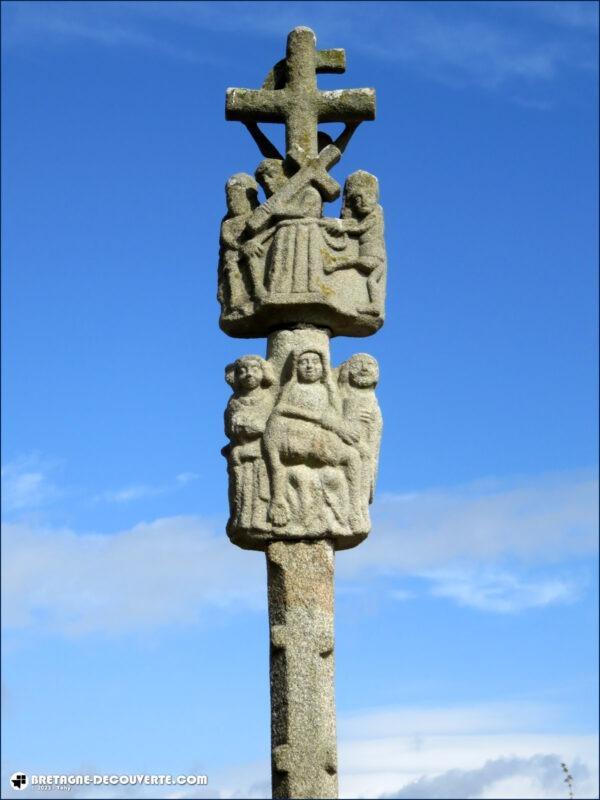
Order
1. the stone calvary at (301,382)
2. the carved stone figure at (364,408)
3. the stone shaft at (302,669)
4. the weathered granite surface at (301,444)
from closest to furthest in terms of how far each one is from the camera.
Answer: the stone shaft at (302,669) < the stone calvary at (301,382) < the weathered granite surface at (301,444) < the carved stone figure at (364,408)

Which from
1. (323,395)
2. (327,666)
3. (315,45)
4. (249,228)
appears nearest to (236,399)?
(323,395)

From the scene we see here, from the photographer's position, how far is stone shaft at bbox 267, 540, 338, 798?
11.6 meters

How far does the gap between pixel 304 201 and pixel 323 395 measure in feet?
5.70

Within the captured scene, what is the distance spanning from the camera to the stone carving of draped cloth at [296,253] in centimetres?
1257

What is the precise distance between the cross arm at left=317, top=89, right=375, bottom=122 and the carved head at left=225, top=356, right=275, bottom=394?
95.8 inches

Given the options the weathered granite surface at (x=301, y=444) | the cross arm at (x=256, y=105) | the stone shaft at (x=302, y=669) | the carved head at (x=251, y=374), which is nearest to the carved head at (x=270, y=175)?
the cross arm at (x=256, y=105)

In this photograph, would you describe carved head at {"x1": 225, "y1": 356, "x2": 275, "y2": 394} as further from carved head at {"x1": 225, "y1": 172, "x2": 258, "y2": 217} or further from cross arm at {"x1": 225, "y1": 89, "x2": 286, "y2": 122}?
cross arm at {"x1": 225, "y1": 89, "x2": 286, "y2": 122}

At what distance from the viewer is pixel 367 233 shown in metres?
12.9

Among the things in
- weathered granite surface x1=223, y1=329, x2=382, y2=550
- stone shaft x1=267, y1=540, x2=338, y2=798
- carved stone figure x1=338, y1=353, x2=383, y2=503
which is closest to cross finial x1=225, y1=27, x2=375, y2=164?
weathered granite surface x1=223, y1=329, x2=382, y2=550

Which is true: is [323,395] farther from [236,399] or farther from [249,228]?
[249,228]

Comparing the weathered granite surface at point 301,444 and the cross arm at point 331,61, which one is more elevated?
the cross arm at point 331,61

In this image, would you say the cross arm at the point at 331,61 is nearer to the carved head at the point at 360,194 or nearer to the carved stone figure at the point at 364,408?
the carved head at the point at 360,194

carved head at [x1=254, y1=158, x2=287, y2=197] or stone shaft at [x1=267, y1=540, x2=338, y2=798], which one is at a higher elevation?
carved head at [x1=254, y1=158, x2=287, y2=197]

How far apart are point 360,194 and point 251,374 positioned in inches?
74.7
